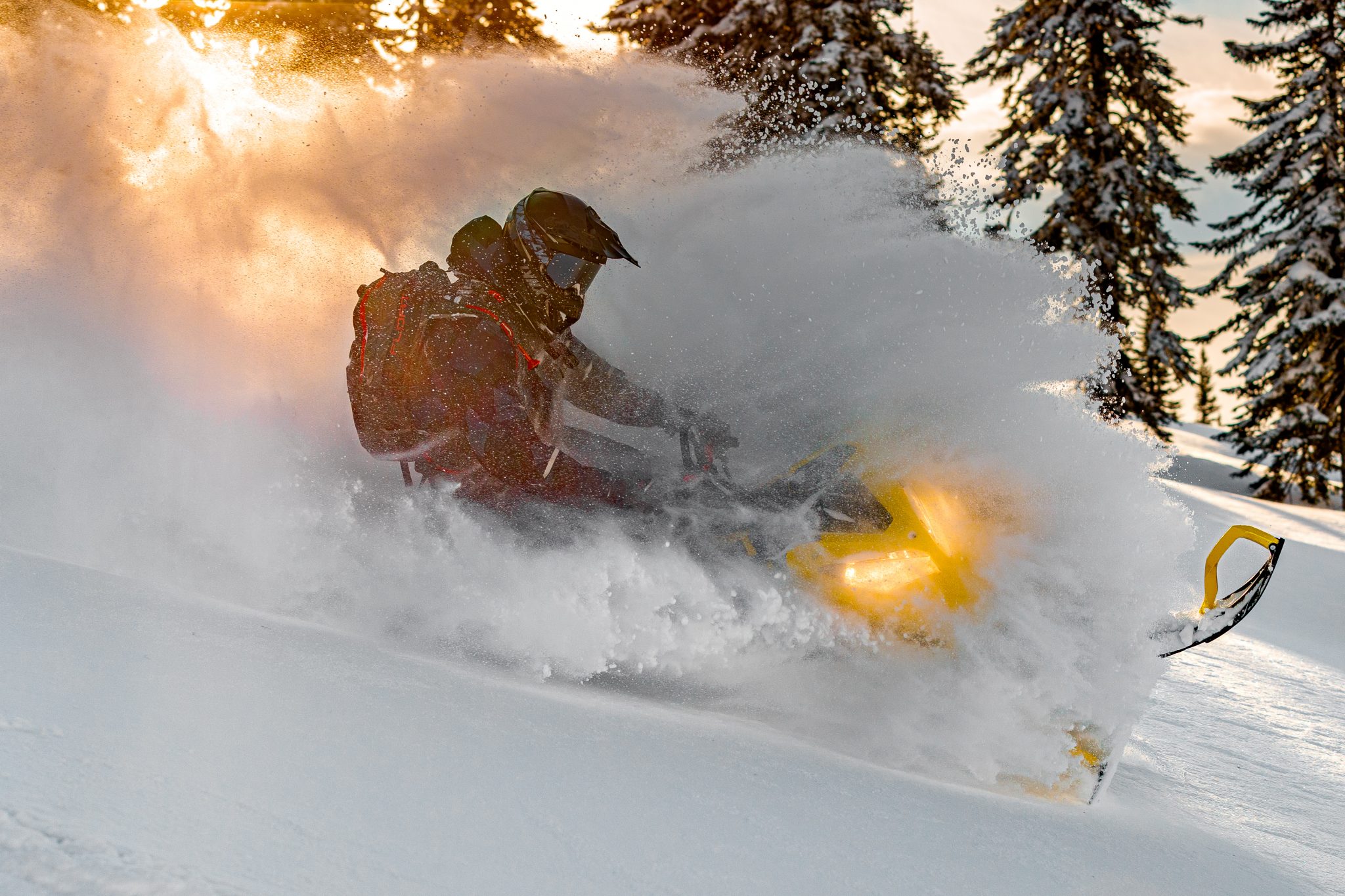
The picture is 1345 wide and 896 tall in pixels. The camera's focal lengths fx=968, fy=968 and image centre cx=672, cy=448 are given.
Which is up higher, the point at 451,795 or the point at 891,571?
the point at 891,571

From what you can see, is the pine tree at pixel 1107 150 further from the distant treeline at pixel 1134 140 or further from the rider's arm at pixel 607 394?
the rider's arm at pixel 607 394

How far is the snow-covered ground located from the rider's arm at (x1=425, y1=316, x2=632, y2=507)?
88 cm

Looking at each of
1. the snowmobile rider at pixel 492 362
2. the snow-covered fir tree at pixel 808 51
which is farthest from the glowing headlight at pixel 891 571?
the snow-covered fir tree at pixel 808 51

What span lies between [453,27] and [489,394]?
15052 millimetres

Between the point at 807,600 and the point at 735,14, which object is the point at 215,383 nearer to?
the point at 807,600

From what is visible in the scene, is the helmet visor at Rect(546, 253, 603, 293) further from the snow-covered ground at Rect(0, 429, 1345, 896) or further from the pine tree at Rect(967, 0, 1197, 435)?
the pine tree at Rect(967, 0, 1197, 435)

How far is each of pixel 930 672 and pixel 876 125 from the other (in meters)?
14.3

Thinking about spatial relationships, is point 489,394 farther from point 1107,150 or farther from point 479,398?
point 1107,150

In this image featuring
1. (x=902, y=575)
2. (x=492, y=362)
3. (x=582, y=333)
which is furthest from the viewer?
(x=582, y=333)

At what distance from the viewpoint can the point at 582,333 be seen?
21.9 ft

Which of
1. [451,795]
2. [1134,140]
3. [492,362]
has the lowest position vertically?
[451,795]

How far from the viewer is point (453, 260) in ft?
14.5

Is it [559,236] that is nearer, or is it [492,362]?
[492,362]

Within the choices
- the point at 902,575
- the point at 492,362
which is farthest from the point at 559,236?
the point at 902,575
